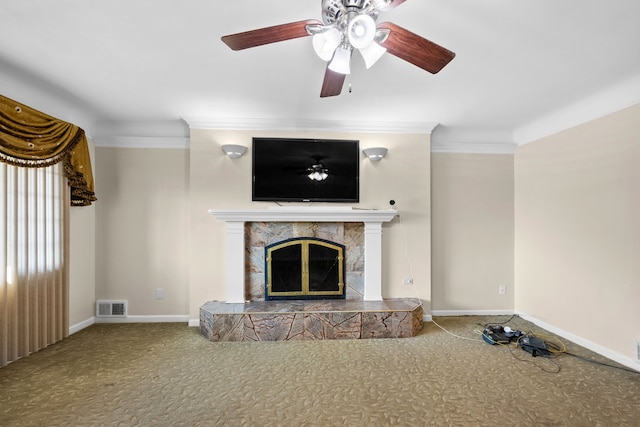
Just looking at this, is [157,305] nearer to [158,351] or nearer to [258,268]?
[158,351]

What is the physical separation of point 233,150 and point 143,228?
5.04ft

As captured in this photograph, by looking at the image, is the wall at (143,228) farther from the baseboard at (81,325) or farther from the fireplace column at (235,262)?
the fireplace column at (235,262)

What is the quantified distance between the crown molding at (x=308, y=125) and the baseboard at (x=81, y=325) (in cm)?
259

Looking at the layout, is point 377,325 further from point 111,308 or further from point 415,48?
point 111,308

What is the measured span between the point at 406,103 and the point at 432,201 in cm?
140

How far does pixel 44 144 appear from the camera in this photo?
268cm

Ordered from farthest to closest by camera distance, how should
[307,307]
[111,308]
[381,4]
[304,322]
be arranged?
[111,308], [307,307], [304,322], [381,4]

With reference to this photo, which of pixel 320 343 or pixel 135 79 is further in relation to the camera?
pixel 320 343

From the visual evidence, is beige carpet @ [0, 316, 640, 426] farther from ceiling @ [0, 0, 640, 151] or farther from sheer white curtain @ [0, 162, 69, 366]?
ceiling @ [0, 0, 640, 151]

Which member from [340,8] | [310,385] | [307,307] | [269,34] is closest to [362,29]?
[340,8]

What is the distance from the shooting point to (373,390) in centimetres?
221

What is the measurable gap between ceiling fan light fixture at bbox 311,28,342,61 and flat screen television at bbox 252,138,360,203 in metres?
2.05

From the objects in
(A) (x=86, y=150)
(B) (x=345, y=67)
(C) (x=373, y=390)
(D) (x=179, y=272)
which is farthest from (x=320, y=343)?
(A) (x=86, y=150)

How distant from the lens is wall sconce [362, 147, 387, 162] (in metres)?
3.50
